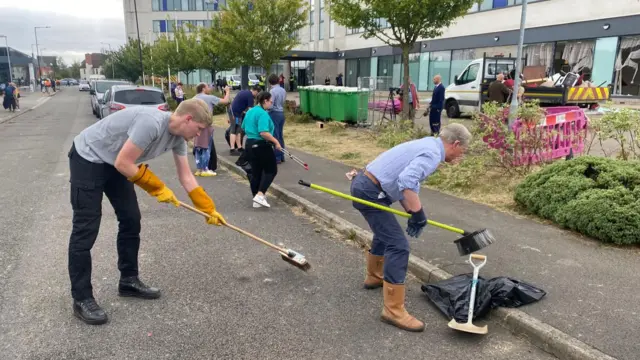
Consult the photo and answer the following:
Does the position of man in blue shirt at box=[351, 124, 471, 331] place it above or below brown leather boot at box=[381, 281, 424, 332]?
above

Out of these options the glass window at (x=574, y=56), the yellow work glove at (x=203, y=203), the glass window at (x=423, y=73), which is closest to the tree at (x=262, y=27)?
the glass window at (x=574, y=56)

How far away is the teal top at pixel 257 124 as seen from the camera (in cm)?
630

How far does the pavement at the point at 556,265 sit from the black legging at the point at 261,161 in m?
0.77

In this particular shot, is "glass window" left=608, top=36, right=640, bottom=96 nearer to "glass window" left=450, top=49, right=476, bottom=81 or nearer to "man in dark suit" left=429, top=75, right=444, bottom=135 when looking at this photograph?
"glass window" left=450, top=49, right=476, bottom=81

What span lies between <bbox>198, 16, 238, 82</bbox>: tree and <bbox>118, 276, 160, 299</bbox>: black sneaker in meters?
16.8

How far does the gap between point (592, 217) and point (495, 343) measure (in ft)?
8.37

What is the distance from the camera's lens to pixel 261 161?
648 cm

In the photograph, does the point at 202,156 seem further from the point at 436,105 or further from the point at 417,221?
the point at 436,105

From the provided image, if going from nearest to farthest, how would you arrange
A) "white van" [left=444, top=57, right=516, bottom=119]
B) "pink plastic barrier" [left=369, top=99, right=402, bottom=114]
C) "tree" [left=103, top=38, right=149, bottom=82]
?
"pink plastic barrier" [left=369, top=99, right=402, bottom=114] < "white van" [left=444, top=57, right=516, bottom=119] < "tree" [left=103, top=38, right=149, bottom=82]

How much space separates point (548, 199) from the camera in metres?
5.82

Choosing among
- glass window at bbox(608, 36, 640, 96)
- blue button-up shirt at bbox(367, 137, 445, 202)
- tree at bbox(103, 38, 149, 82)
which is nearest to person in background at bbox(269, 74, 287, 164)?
Result: blue button-up shirt at bbox(367, 137, 445, 202)

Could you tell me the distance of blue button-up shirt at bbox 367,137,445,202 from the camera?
321cm

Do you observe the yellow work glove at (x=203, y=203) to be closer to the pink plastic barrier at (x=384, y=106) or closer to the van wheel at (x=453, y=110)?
the pink plastic barrier at (x=384, y=106)

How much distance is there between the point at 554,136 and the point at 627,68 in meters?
17.3
